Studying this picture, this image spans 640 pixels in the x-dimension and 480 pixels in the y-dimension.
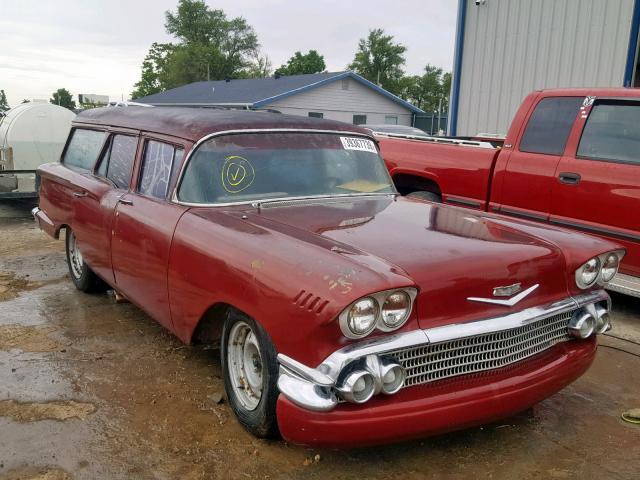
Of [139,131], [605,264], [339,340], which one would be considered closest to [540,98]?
A: [605,264]

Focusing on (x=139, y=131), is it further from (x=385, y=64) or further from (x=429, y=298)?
(x=385, y=64)

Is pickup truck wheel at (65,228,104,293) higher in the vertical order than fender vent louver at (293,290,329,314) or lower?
lower

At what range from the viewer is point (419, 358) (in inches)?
102

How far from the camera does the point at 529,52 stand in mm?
11297

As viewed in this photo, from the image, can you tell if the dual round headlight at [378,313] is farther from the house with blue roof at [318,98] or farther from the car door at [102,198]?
the house with blue roof at [318,98]

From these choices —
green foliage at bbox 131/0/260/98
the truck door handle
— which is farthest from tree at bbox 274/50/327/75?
the truck door handle

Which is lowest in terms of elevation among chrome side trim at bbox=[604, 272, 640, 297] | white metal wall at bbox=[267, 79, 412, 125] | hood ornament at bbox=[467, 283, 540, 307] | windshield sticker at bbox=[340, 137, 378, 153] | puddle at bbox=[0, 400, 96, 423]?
puddle at bbox=[0, 400, 96, 423]

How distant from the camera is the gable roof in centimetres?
2944

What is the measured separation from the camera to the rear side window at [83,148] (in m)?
5.11

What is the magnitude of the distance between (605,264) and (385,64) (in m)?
65.2

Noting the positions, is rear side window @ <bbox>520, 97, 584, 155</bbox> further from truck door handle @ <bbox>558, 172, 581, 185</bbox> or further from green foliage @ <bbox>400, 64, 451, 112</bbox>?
green foliage @ <bbox>400, 64, 451, 112</bbox>

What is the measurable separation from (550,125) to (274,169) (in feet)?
9.87

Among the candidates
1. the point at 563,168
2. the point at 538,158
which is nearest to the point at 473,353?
the point at 563,168

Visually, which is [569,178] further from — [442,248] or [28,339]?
[28,339]
